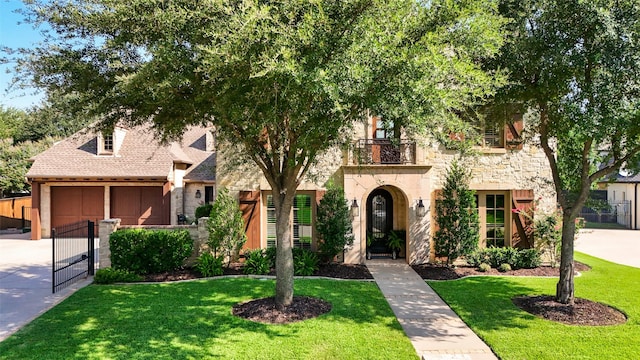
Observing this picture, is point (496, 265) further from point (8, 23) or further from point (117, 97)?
point (8, 23)

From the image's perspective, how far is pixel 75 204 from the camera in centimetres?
2008

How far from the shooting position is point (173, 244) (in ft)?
39.7

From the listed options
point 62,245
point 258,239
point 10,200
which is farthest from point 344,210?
point 10,200

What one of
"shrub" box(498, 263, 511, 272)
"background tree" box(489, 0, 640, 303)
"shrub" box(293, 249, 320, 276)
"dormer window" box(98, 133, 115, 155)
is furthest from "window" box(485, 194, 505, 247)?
"dormer window" box(98, 133, 115, 155)

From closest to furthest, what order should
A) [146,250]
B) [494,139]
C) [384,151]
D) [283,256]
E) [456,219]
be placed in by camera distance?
[283,256] < [146,250] < [456,219] < [384,151] < [494,139]

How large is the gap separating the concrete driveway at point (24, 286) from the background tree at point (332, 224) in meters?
7.02

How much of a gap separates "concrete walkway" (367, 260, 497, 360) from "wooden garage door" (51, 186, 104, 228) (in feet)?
50.0

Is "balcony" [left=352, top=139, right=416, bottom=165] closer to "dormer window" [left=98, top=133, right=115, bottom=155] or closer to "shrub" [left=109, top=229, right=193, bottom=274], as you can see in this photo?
"shrub" [left=109, top=229, right=193, bottom=274]

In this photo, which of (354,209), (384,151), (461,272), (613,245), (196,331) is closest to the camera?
(196,331)

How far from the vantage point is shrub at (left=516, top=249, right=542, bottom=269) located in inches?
509

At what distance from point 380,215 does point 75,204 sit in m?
15.6

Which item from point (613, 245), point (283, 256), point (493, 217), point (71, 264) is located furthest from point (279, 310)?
point (613, 245)

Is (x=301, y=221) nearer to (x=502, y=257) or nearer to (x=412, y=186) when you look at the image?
(x=412, y=186)

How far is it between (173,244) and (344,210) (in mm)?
5472
